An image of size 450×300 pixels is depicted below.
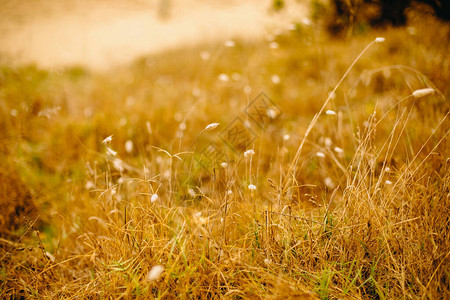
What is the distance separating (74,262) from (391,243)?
1615 millimetres

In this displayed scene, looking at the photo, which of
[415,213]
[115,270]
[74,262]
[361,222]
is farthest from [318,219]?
[74,262]

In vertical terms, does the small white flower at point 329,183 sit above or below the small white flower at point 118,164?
below

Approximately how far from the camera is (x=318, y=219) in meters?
1.31

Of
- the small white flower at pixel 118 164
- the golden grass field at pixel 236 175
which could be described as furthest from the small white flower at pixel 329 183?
the small white flower at pixel 118 164

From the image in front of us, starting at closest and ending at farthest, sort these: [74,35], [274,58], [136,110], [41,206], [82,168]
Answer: [41,206]
[82,168]
[136,110]
[274,58]
[74,35]

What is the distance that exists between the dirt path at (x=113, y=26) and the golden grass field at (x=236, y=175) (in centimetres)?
125

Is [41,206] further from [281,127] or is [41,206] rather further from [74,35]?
[74,35]

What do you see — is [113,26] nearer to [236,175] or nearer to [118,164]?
[118,164]

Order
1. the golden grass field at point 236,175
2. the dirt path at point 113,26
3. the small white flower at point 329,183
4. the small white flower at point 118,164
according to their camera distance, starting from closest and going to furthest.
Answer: the golden grass field at point 236,175 → the small white flower at point 118,164 → the small white flower at point 329,183 → the dirt path at point 113,26

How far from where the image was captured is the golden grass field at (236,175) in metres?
1.06

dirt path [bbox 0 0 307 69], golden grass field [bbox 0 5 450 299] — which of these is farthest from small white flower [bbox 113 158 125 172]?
dirt path [bbox 0 0 307 69]

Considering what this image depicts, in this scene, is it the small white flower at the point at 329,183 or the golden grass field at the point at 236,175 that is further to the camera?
the small white flower at the point at 329,183

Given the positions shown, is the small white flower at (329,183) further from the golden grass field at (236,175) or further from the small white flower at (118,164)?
the small white flower at (118,164)

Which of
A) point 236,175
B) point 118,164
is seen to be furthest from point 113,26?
point 236,175
